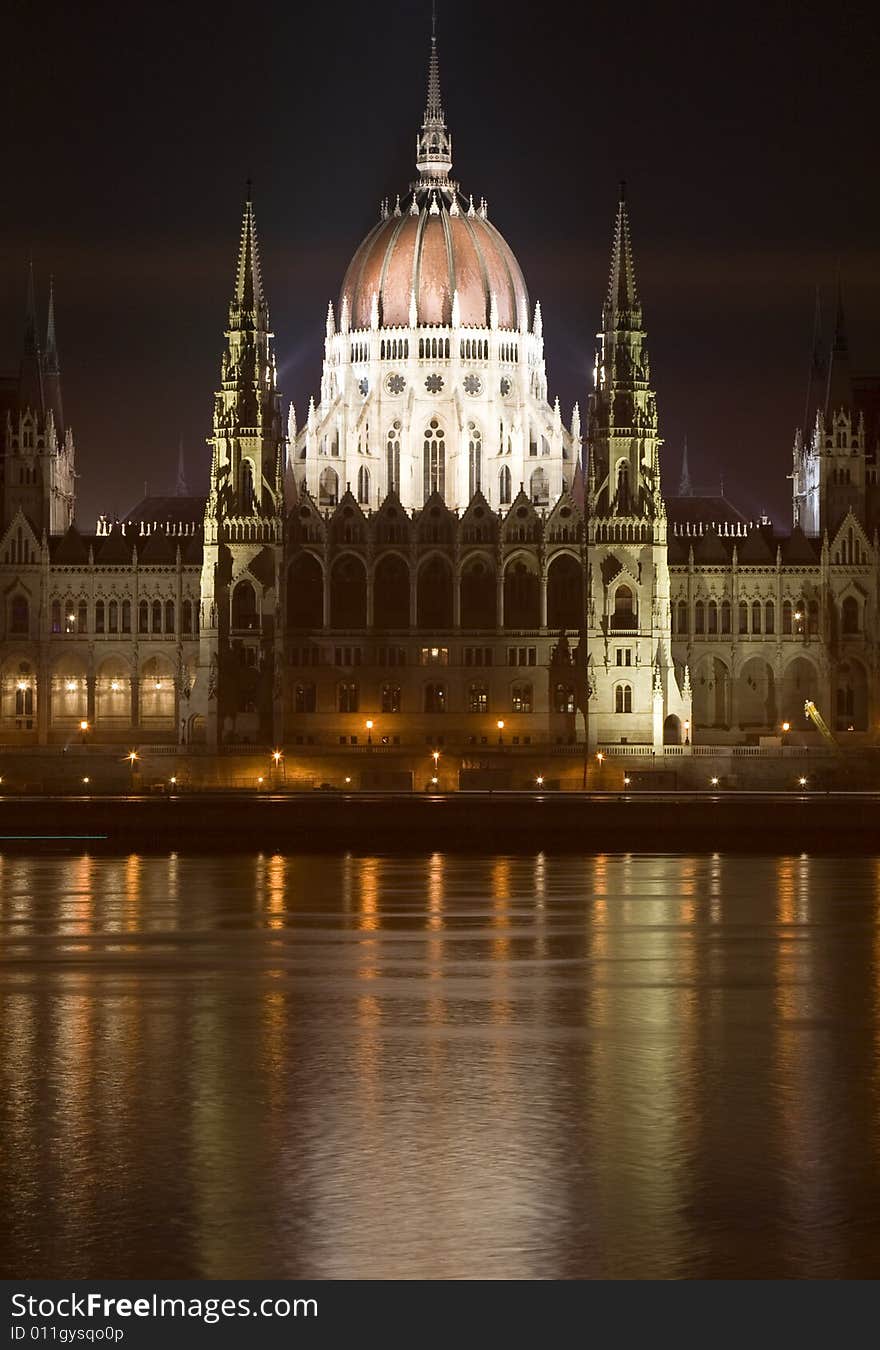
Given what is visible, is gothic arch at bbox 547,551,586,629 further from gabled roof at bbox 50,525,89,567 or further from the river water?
the river water

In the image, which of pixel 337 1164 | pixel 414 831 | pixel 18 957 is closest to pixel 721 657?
pixel 414 831

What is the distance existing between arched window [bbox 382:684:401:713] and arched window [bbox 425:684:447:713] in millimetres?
1504

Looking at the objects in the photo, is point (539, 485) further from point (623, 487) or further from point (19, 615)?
point (19, 615)

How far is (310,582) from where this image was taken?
118 meters

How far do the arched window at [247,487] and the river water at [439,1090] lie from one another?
58.6 metres

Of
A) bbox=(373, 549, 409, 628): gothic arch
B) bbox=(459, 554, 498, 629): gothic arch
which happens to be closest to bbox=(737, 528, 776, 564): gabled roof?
bbox=(459, 554, 498, 629): gothic arch

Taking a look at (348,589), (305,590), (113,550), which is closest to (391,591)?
(348,589)

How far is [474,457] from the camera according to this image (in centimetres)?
13912

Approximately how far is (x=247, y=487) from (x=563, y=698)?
65.5ft

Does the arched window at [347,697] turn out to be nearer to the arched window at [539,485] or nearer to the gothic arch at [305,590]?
the gothic arch at [305,590]

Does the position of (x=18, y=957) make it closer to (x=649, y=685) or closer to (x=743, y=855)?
(x=743, y=855)

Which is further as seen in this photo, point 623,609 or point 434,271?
point 434,271

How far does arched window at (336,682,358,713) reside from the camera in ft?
382

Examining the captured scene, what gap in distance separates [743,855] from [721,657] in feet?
157
